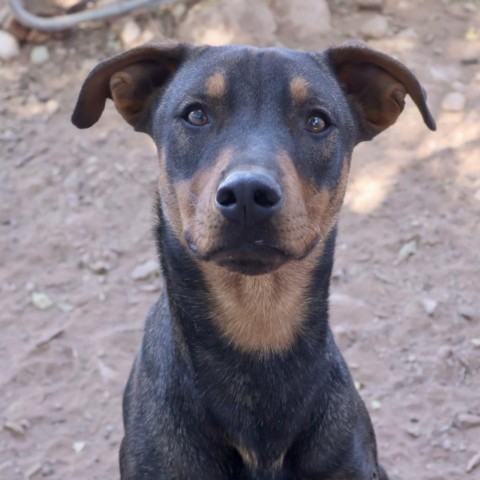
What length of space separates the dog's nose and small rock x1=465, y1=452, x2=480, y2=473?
7.64ft

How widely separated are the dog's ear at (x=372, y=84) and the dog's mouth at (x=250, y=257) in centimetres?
90

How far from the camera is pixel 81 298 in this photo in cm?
596

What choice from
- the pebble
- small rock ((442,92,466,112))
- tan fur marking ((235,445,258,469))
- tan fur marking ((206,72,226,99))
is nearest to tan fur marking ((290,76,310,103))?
tan fur marking ((206,72,226,99))

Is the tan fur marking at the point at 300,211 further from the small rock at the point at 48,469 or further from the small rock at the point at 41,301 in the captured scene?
the small rock at the point at 41,301

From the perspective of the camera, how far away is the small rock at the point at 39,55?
7.71 meters

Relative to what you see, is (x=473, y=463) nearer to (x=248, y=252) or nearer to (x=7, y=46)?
(x=248, y=252)

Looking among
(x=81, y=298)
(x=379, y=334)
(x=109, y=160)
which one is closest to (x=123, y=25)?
(x=109, y=160)

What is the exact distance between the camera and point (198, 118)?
367 cm

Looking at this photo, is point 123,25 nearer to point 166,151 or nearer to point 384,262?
point 384,262

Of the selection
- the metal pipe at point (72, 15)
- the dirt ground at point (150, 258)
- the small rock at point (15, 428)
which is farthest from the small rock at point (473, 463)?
the metal pipe at point (72, 15)

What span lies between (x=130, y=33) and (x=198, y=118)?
4.26 metres

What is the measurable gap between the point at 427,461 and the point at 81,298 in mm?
2360

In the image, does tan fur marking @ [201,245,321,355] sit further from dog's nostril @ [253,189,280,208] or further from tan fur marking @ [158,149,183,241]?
dog's nostril @ [253,189,280,208]

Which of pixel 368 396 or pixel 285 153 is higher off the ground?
pixel 285 153
